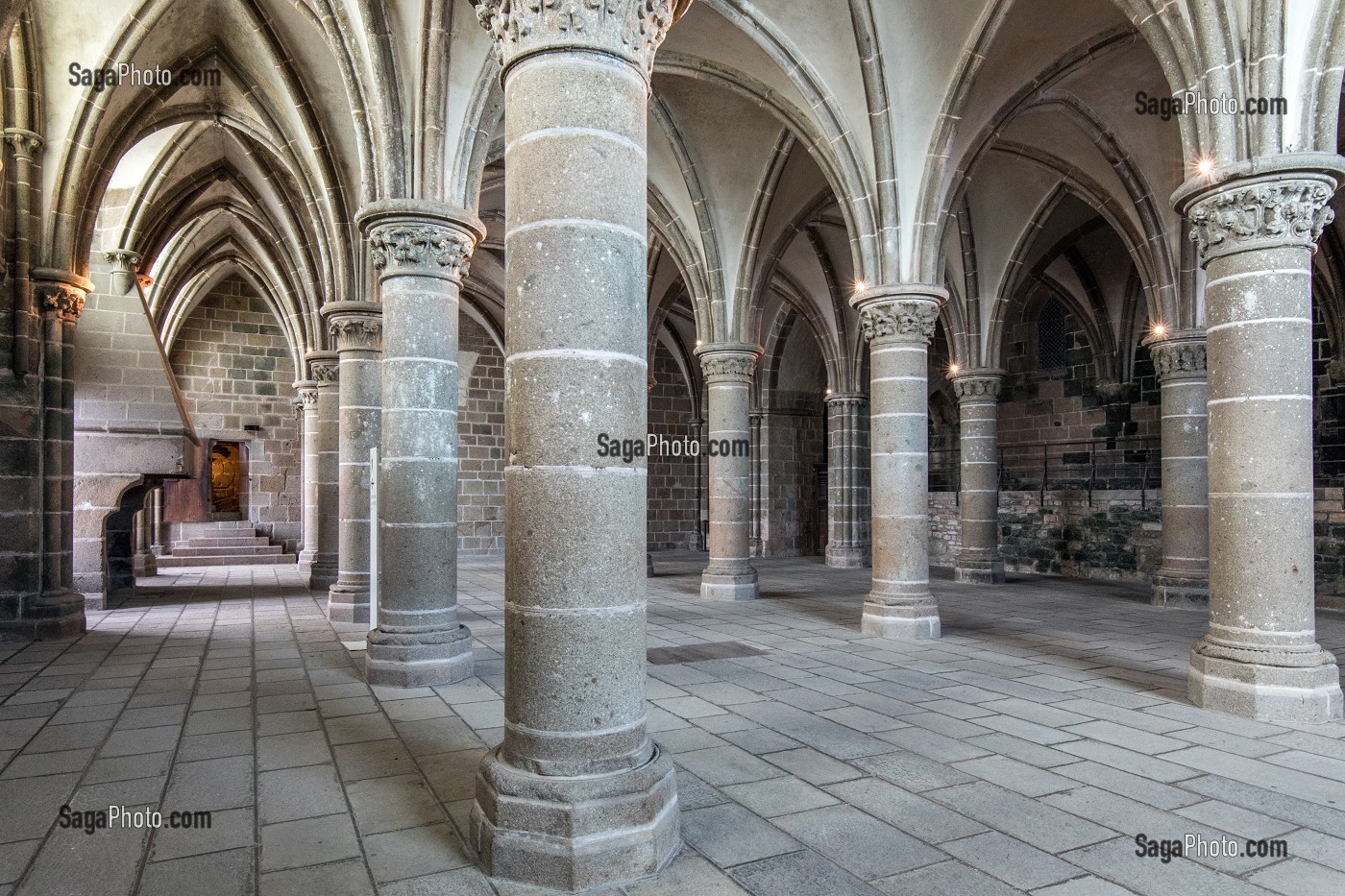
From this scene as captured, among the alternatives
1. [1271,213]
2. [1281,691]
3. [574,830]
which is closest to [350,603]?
[574,830]

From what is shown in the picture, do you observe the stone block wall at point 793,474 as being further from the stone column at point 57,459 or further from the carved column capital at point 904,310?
the stone column at point 57,459

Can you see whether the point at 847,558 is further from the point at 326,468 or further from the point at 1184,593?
the point at 326,468

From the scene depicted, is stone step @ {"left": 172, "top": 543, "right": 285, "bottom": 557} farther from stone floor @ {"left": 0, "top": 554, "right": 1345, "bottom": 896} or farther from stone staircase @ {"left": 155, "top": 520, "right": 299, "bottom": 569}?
stone floor @ {"left": 0, "top": 554, "right": 1345, "bottom": 896}

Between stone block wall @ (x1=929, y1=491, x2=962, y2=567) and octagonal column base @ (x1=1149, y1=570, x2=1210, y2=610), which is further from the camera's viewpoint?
stone block wall @ (x1=929, y1=491, x2=962, y2=567)

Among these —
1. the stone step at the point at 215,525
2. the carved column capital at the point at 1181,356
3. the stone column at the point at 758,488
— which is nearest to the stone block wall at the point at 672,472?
the stone column at the point at 758,488

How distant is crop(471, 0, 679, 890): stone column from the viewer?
9.86 feet

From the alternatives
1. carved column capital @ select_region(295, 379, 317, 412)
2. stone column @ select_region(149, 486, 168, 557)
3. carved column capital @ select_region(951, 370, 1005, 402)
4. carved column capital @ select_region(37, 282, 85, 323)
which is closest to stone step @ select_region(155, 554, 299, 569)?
stone column @ select_region(149, 486, 168, 557)

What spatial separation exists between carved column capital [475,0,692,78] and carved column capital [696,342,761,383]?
25.2ft

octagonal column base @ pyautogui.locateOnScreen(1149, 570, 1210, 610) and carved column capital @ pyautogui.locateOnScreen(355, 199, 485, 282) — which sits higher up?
carved column capital @ pyautogui.locateOnScreen(355, 199, 485, 282)

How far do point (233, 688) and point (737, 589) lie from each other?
625 cm

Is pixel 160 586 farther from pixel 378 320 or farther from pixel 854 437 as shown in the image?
pixel 854 437

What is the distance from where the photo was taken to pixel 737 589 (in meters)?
10.8

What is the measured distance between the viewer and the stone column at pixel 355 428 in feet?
28.2

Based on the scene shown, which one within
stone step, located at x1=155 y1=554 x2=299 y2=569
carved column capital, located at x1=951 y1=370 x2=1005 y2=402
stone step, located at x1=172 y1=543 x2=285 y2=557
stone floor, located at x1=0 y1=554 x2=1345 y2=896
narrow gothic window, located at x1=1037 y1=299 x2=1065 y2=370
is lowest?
stone step, located at x1=155 y1=554 x2=299 y2=569
